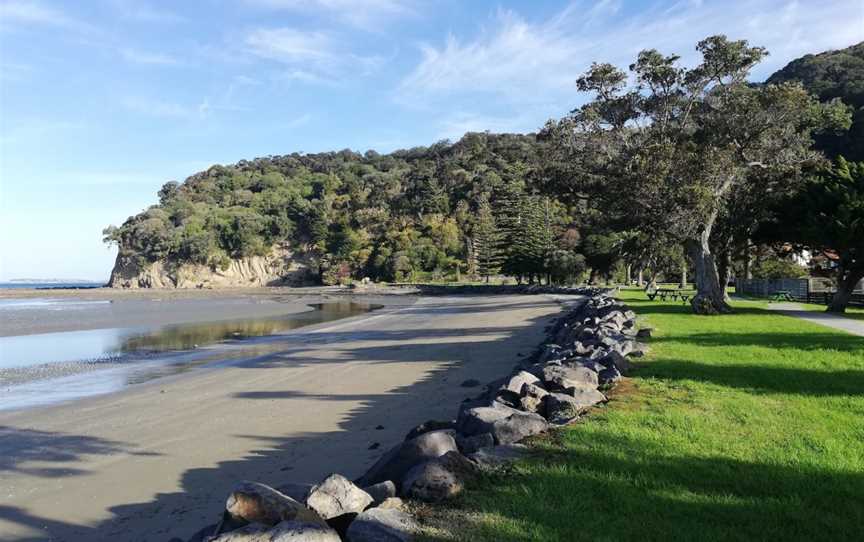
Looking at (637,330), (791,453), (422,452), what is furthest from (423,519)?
(637,330)

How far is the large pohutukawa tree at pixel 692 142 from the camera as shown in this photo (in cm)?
2055

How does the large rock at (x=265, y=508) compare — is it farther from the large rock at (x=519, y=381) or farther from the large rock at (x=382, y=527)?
the large rock at (x=519, y=381)

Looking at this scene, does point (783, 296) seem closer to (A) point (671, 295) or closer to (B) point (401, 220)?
(A) point (671, 295)

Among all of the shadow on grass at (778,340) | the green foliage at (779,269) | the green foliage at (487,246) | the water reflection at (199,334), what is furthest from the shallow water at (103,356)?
the green foliage at (487,246)

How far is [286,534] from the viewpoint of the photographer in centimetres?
361

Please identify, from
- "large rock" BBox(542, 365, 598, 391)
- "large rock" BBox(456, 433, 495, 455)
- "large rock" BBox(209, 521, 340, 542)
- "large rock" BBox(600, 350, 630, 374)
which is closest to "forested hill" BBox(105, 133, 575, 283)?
"large rock" BBox(600, 350, 630, 374)

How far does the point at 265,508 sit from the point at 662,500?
261 cm

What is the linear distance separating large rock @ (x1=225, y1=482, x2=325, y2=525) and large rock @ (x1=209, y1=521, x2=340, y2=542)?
0.53ft

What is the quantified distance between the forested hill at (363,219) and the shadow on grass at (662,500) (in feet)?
224

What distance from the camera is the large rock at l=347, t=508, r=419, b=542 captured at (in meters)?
3.69

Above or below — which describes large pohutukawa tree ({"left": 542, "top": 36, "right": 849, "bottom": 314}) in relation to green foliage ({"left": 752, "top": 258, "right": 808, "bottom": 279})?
above

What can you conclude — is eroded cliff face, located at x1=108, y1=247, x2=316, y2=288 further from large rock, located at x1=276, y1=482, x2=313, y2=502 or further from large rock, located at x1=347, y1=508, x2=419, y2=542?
large rock, located at x1=347, y1=508, x2=419, y2=542

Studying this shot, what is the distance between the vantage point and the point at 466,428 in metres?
6.25

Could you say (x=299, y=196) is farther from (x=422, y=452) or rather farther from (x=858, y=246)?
(x=422, y=452)
